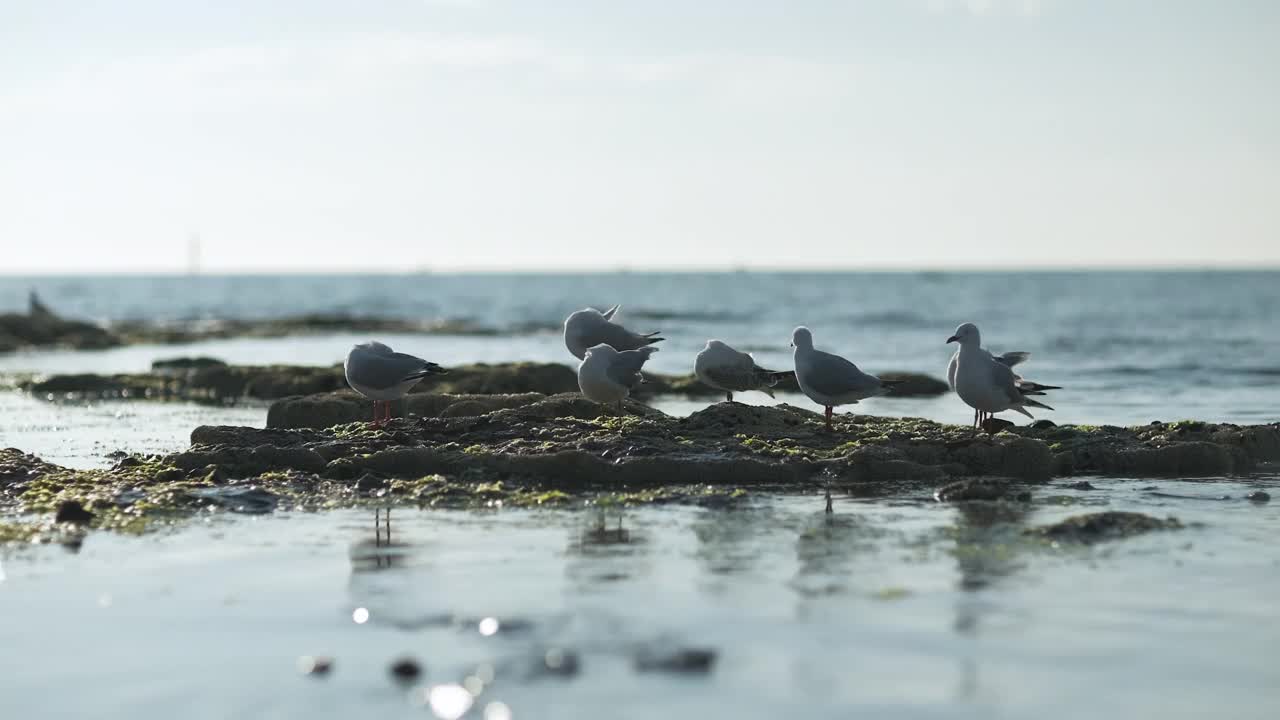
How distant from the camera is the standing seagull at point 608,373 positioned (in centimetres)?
1320

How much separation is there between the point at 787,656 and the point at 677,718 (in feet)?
3.06

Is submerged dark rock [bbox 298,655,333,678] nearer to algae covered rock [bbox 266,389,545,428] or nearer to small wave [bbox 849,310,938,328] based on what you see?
algae covered rock [bbox 266,389,545,428]

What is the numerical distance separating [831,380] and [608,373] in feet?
7.07

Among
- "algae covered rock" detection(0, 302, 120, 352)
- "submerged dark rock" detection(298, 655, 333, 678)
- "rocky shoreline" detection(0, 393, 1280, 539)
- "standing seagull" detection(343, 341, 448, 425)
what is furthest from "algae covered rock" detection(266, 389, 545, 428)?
"algae covered rock" detection(0, 302, 120, 352)

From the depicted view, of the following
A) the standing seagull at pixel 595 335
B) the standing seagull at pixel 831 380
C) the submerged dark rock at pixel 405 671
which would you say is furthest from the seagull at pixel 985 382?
the submerged dark rock at pixel 405 671

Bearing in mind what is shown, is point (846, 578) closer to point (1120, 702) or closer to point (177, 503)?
point (1120, 702)

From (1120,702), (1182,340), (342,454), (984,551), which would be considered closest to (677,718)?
(1120,702)

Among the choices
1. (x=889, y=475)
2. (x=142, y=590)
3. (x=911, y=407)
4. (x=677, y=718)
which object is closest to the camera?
(x=677, y=718)

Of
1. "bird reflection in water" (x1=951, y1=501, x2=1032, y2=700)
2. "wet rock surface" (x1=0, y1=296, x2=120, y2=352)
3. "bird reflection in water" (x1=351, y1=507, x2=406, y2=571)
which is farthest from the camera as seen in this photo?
"wet rock surface" (x1=0, y1=296, x2=120, y2=352)

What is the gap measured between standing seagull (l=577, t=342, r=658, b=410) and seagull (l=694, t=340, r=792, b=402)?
1.10 metres

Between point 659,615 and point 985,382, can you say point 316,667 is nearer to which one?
point 659,615

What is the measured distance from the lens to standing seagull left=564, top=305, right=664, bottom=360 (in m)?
15.2

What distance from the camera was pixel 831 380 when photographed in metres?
13.2

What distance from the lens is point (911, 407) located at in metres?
19.6
